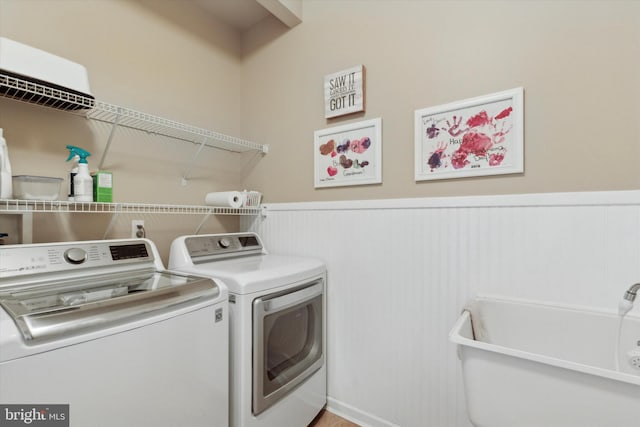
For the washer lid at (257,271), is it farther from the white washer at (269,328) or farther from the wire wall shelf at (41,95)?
the wire wall shelf at (41,95)

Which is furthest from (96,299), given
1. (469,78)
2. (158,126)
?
(469,78)

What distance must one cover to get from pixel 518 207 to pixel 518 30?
779 millimetres

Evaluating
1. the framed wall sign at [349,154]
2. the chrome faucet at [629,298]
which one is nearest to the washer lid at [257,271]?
the framed wall sign at [349,154]

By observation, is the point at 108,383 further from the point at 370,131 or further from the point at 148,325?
the point at 370,131

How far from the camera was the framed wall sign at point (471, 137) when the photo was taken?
1.34m

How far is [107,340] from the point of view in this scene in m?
0.86

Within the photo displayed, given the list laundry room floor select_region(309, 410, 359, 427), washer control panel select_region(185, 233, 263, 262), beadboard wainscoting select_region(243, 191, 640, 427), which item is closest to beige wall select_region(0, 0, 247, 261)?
washer control panel select_region(185, 233, 263, 262)

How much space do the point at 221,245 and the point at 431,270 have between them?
1.20 metres

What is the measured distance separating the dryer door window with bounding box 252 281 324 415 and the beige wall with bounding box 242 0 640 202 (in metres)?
0.70

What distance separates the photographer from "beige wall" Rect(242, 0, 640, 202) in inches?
45.9

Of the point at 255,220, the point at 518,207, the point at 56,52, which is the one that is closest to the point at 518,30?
the point at 518,207

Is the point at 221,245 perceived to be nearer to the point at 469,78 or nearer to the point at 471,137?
the point at 471,137

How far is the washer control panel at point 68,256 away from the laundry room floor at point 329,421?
4.11ft

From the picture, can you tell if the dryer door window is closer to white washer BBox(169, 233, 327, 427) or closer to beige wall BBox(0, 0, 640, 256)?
white washer BBox(169, 233, 327, 427)
